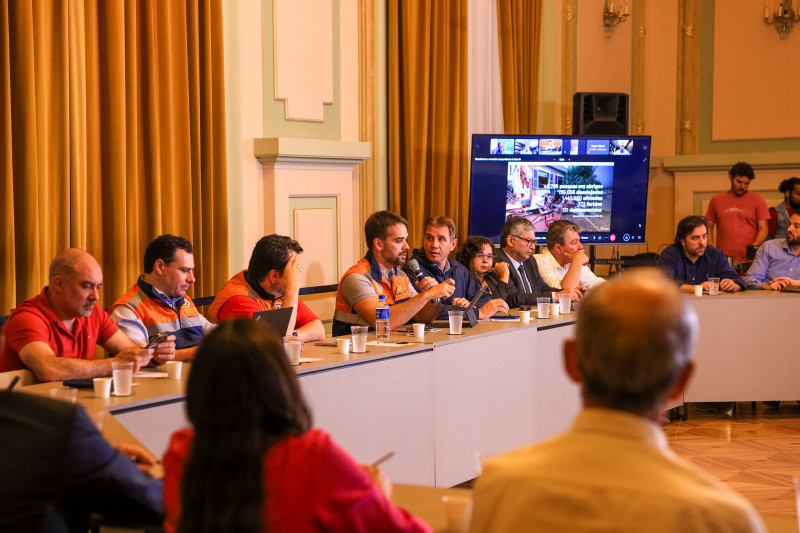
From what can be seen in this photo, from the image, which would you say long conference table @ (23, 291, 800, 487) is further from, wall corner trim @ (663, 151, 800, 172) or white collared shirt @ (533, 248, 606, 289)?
wall corner trim @ (663, 151, 800, 172)

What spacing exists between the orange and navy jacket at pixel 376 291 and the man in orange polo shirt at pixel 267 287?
0.40 m

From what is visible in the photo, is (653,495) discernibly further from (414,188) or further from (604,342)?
(414,188)

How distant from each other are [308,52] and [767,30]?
4642 millimetres

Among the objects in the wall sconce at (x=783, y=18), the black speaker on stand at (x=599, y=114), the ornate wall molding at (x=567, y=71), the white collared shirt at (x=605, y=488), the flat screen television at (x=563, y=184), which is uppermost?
the wall sconce at (x=783, y=18)

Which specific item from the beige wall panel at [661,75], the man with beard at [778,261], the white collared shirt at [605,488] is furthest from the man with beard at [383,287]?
the beige wall panel at [661,75]

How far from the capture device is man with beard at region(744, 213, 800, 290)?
6133 mm

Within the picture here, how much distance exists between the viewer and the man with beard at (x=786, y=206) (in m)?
7.40

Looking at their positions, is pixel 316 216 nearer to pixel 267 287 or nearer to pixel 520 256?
pixel 520 256

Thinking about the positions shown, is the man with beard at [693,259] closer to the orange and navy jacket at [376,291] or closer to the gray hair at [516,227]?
the gray hair at [516,227]

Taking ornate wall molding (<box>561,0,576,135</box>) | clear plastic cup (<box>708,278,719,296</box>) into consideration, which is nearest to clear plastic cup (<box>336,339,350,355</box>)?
clear plastic cup (<box>708,278,719,296</box>)

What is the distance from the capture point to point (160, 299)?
12.8 ft

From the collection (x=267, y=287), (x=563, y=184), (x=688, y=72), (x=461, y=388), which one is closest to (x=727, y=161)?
(x=688, y=72)

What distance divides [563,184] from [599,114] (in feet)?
3.43

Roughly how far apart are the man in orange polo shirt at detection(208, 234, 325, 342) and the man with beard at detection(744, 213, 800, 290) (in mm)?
3470
